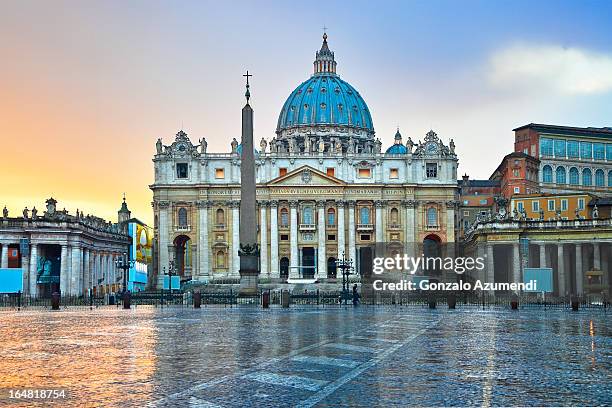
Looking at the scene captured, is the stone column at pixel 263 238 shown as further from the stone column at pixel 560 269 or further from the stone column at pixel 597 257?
the stone column at pixel 597 257

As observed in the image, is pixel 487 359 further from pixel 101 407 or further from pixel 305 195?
pixel 305 195

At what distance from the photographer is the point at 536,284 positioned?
2650 inches

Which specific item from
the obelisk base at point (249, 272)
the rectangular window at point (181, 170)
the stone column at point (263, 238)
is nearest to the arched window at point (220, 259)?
the stone column at point (263, 238)

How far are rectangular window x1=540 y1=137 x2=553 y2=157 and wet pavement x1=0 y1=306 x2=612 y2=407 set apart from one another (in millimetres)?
83385

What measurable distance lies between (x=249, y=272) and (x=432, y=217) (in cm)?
6710

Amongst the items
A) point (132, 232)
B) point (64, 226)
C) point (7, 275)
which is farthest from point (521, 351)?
point (132, 232)

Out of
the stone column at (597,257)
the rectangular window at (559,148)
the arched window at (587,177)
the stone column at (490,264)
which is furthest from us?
the arched window at (587,177)

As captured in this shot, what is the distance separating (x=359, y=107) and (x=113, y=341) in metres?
134

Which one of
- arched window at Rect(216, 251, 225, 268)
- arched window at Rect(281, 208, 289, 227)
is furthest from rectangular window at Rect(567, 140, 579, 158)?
arched window at Rect(216, 251, 225, 268)

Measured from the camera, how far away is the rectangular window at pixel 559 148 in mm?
111500

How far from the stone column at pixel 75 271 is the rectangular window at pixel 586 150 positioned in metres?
62.4

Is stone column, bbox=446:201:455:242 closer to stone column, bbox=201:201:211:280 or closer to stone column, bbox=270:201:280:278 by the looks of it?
stone column, bbox=270:201:280:278

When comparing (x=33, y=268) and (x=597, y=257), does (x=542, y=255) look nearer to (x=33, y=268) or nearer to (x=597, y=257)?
(x=597, y=257)

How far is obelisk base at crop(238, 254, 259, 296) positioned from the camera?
5375cm
